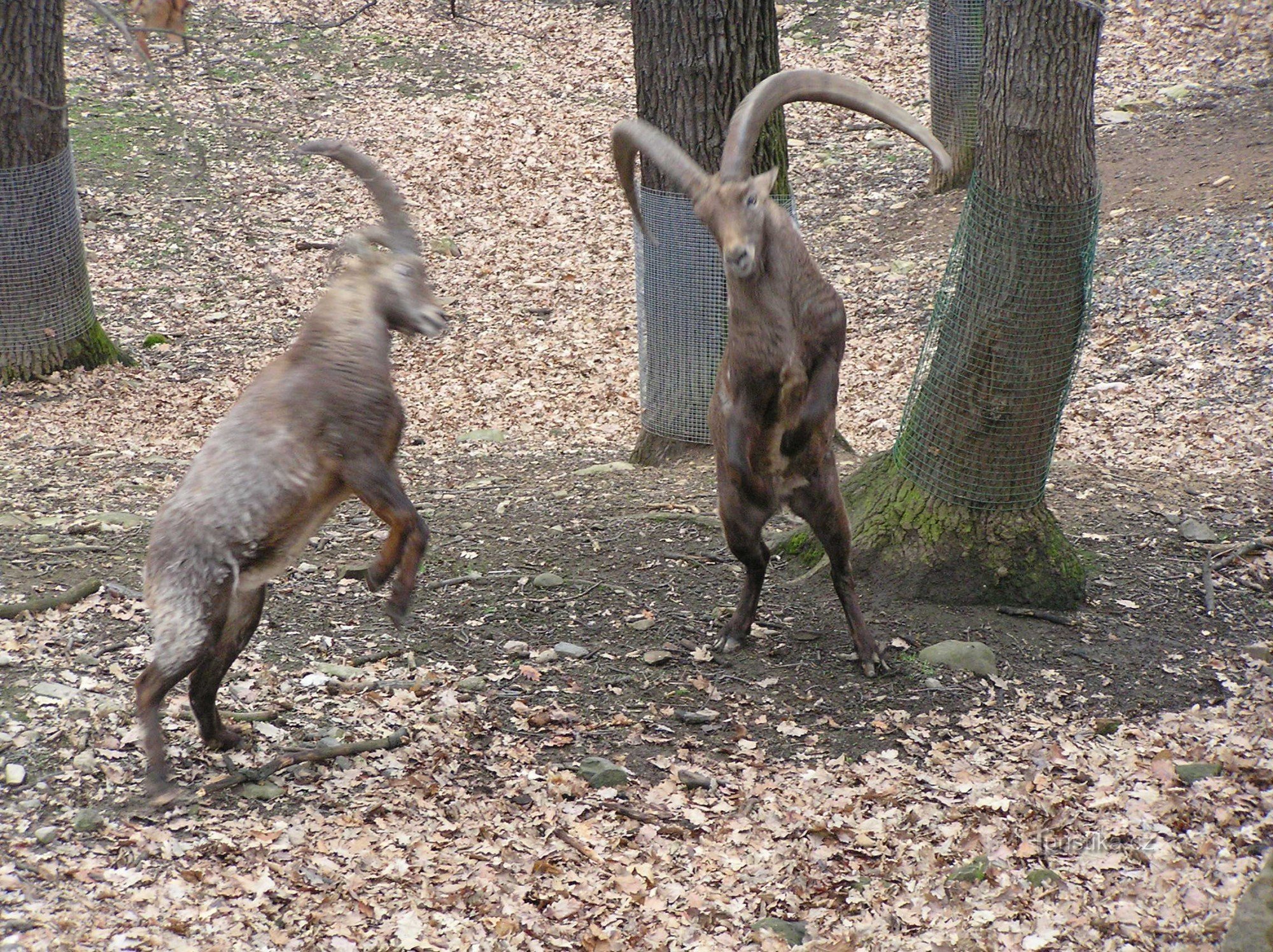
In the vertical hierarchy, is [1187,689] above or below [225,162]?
below

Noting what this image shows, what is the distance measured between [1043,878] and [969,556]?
88.8 inches

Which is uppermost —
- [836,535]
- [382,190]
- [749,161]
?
[749,161]

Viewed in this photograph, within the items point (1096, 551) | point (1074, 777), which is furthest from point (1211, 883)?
point (1096, 551)

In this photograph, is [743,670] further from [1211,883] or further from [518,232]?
[518,232]

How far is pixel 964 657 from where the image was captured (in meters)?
→ 6.19

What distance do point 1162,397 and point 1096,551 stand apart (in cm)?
301

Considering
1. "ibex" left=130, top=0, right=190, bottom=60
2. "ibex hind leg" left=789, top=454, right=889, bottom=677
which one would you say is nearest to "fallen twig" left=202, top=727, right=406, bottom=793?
"ibex hind leg" left=789, top=454, right=889, bottom=677

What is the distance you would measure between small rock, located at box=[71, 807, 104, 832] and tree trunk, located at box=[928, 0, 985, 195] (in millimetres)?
12145

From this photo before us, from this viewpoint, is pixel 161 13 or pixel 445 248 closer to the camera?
pixel 445 248

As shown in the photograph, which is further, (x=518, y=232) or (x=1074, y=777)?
(x=518, y=232)

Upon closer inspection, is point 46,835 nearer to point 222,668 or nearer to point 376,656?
point 222,668

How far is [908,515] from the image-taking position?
270 inches

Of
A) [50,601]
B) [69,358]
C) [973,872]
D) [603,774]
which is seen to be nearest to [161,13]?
[69,358]

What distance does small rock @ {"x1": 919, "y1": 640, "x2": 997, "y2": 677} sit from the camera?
6.15 m
